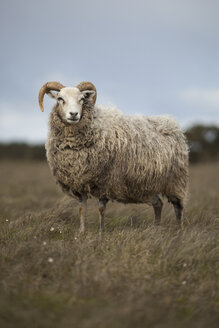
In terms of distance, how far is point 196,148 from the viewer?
93.1 feet

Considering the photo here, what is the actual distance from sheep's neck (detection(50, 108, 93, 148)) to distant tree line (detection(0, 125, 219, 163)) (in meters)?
23.0

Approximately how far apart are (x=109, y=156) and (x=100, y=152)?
0.16m

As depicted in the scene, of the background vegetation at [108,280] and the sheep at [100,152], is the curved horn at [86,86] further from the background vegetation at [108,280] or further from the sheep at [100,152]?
the background vegetation at [108,280]

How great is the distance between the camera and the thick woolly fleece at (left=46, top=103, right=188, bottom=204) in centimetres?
492

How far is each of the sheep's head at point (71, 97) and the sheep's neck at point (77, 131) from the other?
107 mm

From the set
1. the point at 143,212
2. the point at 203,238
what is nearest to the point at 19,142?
the point at 143,212

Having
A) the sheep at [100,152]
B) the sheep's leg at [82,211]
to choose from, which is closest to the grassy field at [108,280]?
the sheep's leg at [82,211]

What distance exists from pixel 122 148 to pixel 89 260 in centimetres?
215

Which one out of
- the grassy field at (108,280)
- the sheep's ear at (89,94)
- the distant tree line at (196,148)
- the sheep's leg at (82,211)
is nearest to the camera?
Answer: the grassy field at (108,280)

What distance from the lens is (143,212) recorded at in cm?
652

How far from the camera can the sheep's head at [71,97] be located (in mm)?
4660

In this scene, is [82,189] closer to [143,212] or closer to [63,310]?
[143,212]

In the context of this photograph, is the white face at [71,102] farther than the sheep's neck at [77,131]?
No

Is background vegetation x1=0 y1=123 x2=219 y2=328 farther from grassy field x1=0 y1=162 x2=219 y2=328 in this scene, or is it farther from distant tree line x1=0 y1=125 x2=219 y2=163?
distant tree line x1=0 y1=125 x2=219 y2=163
